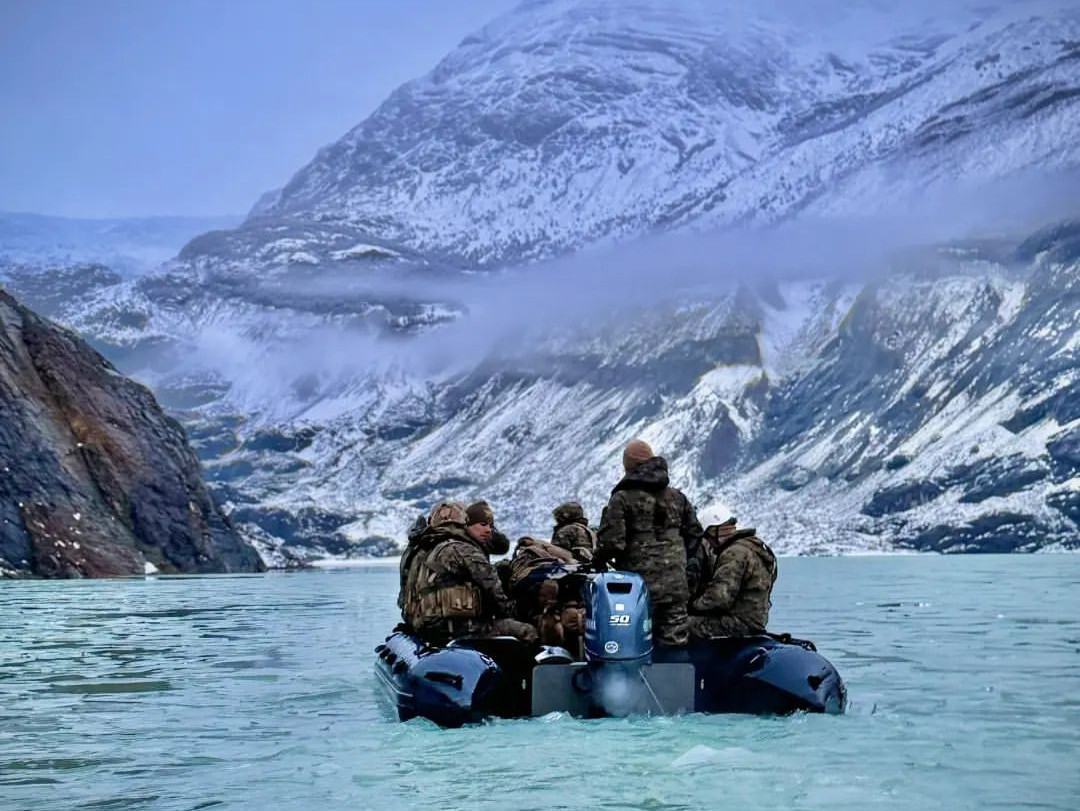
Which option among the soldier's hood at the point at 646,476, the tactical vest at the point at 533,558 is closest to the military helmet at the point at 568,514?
the tactical vest at the point at 533,558

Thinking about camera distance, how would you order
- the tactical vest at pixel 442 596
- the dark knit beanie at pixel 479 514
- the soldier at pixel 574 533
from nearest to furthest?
the tactical vest at pixel 442 596
the dark knit beanie at pixel 479 514
the soldier at pixel 574 533

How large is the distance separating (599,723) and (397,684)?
4439mm

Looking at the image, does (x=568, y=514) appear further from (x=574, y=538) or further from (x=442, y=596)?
(x=442, y=596)

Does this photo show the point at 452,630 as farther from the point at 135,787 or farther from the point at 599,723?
the point at 135,787

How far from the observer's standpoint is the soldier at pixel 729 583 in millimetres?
25547

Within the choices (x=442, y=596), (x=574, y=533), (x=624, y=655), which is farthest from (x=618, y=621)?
(x=574, y=533)

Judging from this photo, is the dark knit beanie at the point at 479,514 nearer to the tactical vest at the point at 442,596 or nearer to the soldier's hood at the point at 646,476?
the tactical vest at the point at 442,596

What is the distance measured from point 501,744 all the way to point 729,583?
5.17m

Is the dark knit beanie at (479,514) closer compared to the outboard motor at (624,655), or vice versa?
the outboard motor at (624,655)

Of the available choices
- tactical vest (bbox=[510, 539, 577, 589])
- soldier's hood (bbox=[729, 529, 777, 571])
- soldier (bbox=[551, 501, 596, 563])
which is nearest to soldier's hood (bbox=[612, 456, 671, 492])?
soldier's hood (bbox=[729, 529, 777, 571])

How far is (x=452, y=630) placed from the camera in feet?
86.4

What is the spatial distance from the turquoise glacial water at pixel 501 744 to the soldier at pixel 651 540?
172 centimetres

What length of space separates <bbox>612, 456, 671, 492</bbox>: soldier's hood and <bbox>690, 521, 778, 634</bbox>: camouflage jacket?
1.90 m

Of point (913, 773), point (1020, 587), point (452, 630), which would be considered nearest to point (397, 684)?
point (452, 630)
